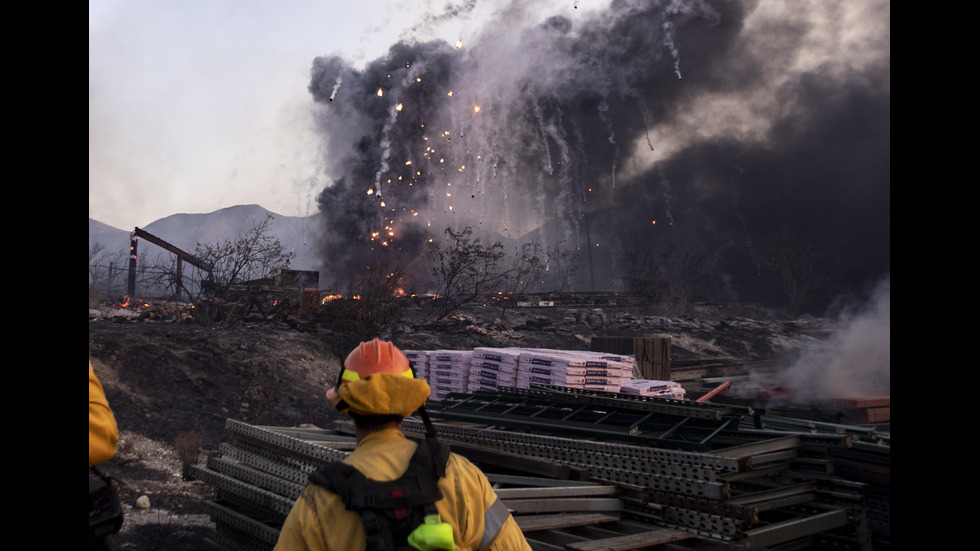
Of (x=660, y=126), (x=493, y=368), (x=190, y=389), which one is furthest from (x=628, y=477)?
(x=660, y=126)

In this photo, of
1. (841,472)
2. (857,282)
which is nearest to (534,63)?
(857,282)

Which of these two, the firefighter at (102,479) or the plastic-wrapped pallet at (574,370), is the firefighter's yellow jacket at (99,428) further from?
the plastic-wrapped pallet at (574,370)

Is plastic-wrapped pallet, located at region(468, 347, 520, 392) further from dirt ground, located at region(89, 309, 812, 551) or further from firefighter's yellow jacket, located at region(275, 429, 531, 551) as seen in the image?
firefighter's yellow jacket, located at region(275, 429, 531, 551)

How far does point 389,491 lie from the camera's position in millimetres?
1912

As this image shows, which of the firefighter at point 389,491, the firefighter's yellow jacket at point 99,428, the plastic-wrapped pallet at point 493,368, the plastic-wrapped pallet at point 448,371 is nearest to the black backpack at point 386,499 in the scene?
the firefighter at point 389,491

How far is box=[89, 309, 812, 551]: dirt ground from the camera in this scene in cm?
703

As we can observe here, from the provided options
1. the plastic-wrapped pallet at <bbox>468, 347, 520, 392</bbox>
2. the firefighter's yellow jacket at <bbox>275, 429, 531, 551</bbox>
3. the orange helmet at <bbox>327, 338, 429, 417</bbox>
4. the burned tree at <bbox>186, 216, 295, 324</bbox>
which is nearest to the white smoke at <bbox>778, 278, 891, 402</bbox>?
the plastic-wrapped pallet at <bbox>468, 347, 520, 392</bbox>

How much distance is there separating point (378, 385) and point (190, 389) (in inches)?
438

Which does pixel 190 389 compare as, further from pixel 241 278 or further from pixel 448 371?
pixel 241 278

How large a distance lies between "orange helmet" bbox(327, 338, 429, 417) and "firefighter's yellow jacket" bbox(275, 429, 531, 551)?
0.12m

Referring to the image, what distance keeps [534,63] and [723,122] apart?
17.0 meters

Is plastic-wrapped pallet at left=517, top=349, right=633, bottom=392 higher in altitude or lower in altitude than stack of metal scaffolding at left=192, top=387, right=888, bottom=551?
higher

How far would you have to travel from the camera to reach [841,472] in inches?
238
